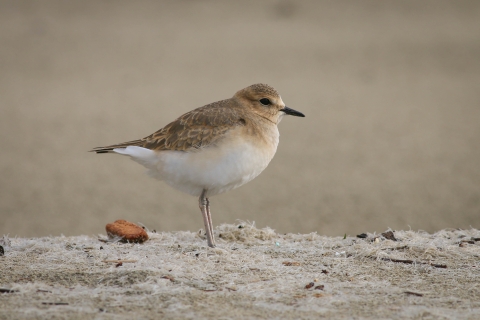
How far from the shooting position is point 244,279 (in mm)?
3904

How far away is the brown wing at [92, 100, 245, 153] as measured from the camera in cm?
498

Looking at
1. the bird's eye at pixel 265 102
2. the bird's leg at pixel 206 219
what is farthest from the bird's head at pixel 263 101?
the bird's leg at pixel 206 219

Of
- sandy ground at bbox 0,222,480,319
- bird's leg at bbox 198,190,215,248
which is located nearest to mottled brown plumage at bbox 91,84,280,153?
bird's leg at bbox 198,190,215,248

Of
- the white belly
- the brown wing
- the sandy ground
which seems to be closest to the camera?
the sandy ground

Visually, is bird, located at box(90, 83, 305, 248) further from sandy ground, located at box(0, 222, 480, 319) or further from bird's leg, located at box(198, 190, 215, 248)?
sandy ground, located at box(0, 222, 480, 319)

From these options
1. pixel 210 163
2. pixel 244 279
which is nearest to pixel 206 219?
pixel 210 163

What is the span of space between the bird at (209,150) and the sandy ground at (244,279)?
0.49 m

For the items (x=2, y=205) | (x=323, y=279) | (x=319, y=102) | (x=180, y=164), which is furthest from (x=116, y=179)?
(x=323, y=279)

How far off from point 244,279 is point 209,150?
132cm

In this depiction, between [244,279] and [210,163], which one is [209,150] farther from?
[244,279]

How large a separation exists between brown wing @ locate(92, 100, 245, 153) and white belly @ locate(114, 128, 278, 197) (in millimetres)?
69

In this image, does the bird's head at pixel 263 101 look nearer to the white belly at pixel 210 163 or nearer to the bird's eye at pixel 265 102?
the bird's eye at pixel 265 102

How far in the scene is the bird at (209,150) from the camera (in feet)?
16.0

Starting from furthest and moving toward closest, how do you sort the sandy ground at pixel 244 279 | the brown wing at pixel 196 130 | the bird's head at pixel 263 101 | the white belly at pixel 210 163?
the bird's head at pixel 263 101 → the brown wing at pixel 196 130 → the white belly at pixel 210 163 → the sandy ground at pixel 244 279
